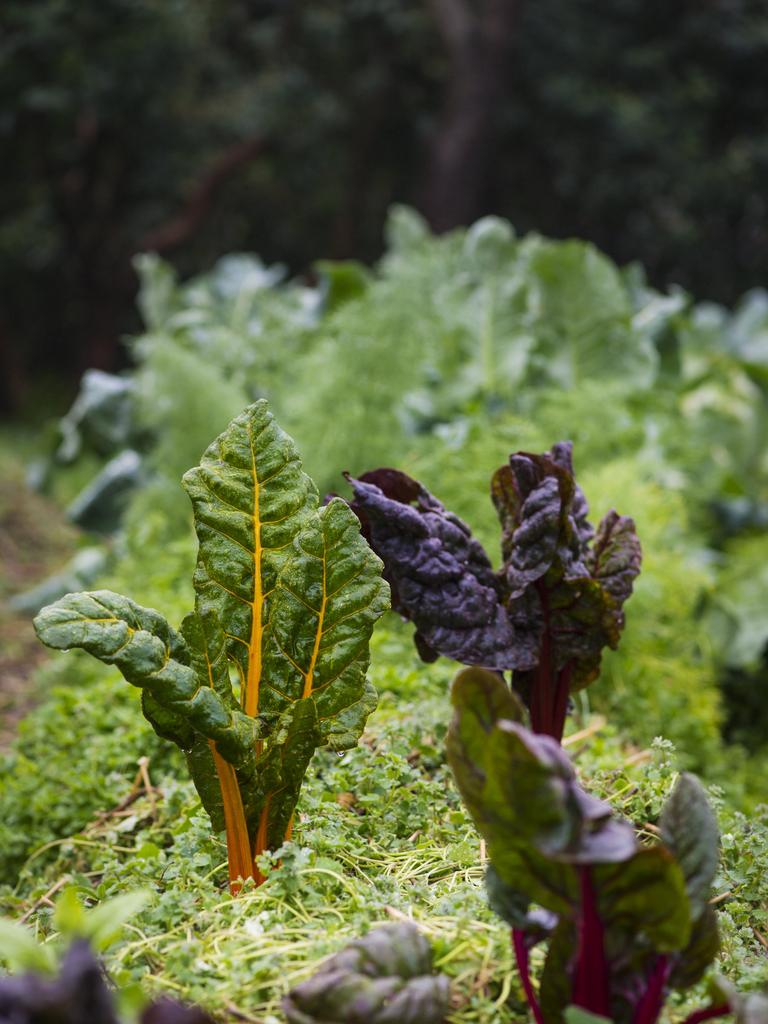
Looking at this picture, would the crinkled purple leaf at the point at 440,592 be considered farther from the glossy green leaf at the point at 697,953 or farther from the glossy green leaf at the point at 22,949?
the glossy green leaf at the point at 22,949

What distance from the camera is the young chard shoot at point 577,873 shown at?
91cm

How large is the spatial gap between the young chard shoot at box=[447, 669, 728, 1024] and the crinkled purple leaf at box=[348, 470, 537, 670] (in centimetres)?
54

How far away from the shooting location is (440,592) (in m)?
1.57

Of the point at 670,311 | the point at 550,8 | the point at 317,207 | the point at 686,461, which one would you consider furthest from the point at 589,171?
the point at 686,461

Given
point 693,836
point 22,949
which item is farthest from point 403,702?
point 22,949

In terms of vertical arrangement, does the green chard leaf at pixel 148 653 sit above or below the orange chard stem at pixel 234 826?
above

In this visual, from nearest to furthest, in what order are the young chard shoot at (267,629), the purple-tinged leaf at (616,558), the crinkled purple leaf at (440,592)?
1. the young chard shoot at (267,629)
2. the crinkled purple leaf at (440,592)
3. the purple-tinged leaf at (616,558)

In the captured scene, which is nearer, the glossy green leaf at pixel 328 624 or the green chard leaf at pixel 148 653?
the green chard leaf at pixel 148 653

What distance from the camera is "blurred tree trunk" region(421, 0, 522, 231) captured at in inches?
350

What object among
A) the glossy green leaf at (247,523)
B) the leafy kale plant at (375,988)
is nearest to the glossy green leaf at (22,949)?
the leafy kale plant at (375,988)

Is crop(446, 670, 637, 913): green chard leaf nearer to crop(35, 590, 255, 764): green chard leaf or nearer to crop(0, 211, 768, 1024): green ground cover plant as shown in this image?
crop(0, 211, 768, 1024): green ground cover plant

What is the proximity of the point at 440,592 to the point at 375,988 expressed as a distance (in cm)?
73

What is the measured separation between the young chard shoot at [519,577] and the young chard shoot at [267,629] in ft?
0.70

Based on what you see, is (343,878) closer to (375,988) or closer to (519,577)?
(375,988)
